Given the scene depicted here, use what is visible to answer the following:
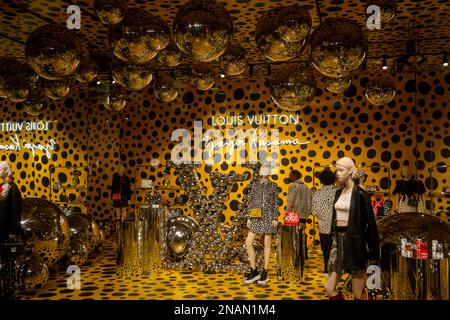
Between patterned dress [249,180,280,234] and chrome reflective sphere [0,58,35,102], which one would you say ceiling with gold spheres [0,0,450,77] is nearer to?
chrome reflective sphere [0,58,35,102]

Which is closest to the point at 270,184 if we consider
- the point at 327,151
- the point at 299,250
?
the point at 299,250

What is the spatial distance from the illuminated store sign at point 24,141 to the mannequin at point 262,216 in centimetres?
794

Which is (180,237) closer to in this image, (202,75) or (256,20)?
(202,75)

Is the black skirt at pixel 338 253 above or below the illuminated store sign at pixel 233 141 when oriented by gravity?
below

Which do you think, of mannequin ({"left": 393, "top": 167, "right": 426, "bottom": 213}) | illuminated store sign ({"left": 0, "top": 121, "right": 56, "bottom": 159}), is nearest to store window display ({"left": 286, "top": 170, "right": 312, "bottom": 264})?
mannequin ({"left": 393, "top": 167, "right": 426, "bottom": 213})

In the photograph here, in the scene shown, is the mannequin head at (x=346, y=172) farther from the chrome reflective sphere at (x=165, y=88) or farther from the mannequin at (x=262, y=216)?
the chrome reflective sphere at (x=165, y=88)

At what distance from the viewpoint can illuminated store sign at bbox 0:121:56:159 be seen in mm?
12594

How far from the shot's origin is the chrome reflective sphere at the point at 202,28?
300 cm

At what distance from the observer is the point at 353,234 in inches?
169

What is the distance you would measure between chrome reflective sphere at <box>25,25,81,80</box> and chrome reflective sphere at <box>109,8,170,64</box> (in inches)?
13.2

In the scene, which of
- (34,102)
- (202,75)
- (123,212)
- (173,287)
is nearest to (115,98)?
(34,102)

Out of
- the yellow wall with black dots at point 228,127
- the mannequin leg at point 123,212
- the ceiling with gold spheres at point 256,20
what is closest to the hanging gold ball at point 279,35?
the ceiling with gold spheres at point 256,20

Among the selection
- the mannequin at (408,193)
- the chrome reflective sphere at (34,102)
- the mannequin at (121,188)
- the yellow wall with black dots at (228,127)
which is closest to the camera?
the chrome reflective sphere at (34,102)

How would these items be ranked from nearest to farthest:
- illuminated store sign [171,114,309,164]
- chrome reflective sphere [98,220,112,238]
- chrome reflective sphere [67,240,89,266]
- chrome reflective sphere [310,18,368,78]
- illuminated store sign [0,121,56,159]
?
1. chrome reflective sphere [310,18,368,78]
2. chrome reflective sphere [67,240,89,266]
3. chrome reflective sphere [98,220,112,238]
4. illuminated store sign [171,114,309,164]
5. illuminated store sign [0,121,56,159]
